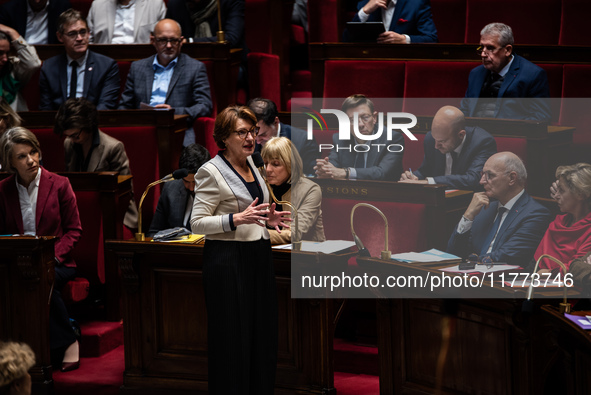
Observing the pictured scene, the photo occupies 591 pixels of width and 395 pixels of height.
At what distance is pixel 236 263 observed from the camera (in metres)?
1.69

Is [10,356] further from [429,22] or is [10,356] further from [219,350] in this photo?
[429,22]

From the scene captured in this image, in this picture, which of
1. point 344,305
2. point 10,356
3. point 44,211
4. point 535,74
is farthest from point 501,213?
point 44,211

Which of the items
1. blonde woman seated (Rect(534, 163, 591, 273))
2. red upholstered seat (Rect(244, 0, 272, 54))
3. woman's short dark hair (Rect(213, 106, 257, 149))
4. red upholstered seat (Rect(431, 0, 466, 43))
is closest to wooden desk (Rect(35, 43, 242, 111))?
red upholstered seat (Rect(244, 0, 272, 54))

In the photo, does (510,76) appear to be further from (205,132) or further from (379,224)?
(205,132)

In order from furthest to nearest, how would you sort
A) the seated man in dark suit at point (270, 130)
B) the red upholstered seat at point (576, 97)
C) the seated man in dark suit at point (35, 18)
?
the seated man in dark suit at point (35, 18) → the red upholstered seat at point (576, 97) → the seated man in dark suit at point (270, 130)

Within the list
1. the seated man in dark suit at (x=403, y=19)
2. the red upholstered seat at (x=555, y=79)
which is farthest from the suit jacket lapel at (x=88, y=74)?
the red upholstered seat at (x=555, y=79)

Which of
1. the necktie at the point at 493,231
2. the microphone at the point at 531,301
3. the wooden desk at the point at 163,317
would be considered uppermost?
the necktie at the point at 493,231

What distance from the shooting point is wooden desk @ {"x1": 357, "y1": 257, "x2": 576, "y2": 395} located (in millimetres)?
1591

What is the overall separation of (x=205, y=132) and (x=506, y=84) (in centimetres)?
106

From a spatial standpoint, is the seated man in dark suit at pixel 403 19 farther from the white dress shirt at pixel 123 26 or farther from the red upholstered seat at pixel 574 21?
the white dress shirt at pixel 123 26

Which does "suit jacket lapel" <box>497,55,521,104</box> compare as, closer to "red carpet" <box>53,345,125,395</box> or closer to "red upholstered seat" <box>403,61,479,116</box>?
"red upholstered seat" <box>403,61,479,116</box>

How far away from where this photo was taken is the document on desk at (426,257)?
70.3 inches

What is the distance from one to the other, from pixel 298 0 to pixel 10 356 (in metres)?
2.63

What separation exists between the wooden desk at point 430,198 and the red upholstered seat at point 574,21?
51.6 inches
